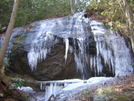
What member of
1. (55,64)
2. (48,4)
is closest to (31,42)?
(55,64)

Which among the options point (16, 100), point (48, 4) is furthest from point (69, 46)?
point (48, 4)

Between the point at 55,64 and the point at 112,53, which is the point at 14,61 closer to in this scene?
the point at 55,64

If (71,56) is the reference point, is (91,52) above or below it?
above

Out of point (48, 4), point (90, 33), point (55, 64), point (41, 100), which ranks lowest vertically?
point (41, 100)

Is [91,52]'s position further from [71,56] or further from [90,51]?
[71,56]

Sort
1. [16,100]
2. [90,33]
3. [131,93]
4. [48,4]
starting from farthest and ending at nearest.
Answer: [48,4], [90,33], [16,100], [131,93]

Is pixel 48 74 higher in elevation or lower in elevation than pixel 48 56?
lower

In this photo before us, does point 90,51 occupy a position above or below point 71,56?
above

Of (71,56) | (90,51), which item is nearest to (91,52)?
(90,51)

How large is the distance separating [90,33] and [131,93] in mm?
6250

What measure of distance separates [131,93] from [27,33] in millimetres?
8765

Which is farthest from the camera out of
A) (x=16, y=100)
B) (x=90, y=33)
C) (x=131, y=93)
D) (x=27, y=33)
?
(x=27, y=33)

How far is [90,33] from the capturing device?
10.3 metres

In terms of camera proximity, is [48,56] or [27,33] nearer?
[48,56]
